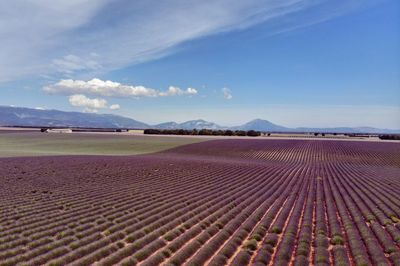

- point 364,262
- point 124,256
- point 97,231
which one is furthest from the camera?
point 97,231

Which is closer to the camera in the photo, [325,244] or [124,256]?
[124,256]

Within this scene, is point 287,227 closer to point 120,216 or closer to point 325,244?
point 325,244

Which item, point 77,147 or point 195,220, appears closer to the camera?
point 195,220

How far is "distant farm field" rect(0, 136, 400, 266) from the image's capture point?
10648 mm

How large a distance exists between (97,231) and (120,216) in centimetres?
243

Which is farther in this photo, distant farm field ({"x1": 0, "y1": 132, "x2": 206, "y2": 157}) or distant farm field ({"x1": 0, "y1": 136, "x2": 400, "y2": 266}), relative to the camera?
distant farm field ({"x1": 0, "y1": 132, "x2": 206, "y2": 157})

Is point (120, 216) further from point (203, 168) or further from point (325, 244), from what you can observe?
point (203, 168)

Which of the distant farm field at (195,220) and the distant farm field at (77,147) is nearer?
the distant farm field at (195,220)

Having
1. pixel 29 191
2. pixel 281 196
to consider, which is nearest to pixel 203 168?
pixel 281 196

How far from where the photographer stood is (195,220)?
1499cm

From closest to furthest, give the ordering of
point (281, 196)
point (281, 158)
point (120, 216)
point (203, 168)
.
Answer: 1. point (120, 216)
2. point (281, 196)
3. point (203, 168)
4. point (281, 158)

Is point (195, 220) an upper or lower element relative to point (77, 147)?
lower

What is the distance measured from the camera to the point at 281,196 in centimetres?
2122

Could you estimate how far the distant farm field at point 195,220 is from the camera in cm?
1065
